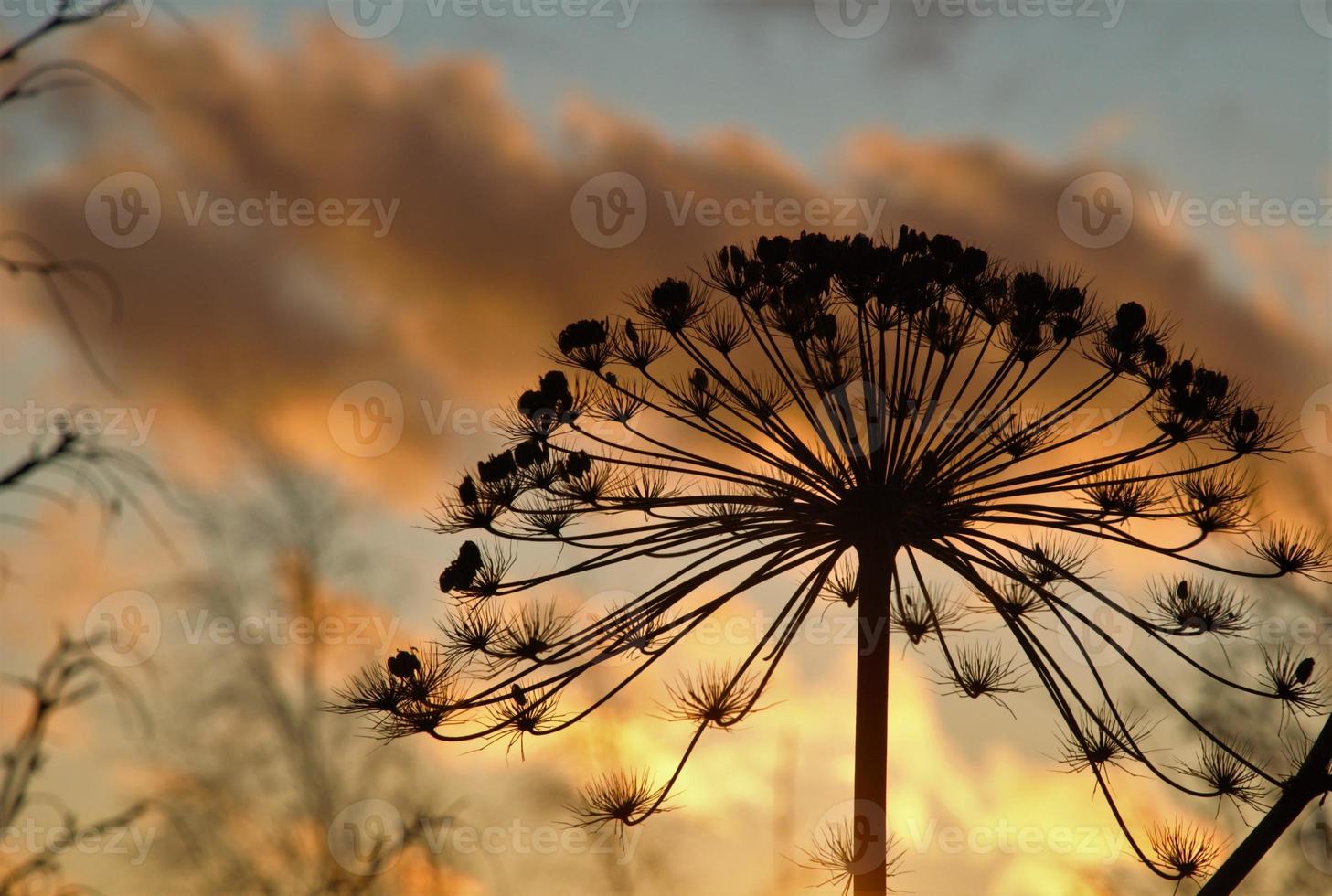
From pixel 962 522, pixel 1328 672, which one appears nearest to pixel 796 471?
pixel 962 522

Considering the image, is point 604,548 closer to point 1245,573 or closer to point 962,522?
point 962,522

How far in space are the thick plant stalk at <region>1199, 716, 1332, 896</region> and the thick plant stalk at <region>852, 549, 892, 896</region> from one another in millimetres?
2721

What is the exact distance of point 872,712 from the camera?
1191 cm

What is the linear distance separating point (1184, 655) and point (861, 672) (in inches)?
113

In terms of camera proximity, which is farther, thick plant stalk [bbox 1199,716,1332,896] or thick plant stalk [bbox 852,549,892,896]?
thick plant stalk [bbox 852,549,892,896]

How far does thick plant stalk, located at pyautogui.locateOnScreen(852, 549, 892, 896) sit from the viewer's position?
11.5m

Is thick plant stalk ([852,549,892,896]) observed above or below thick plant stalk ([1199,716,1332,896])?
above

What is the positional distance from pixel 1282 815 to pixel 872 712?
3.37 meters

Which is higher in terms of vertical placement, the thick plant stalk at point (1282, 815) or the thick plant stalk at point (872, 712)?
the thick plant stalk at point (872, 712)

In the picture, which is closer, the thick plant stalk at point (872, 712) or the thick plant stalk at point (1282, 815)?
the thick plant stalk at point (1282, 815)

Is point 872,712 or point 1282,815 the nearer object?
point 1282,815

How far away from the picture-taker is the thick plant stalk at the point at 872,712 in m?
11.5

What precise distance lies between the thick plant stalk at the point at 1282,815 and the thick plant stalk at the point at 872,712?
8.93 feet

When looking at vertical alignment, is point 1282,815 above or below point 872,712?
below
